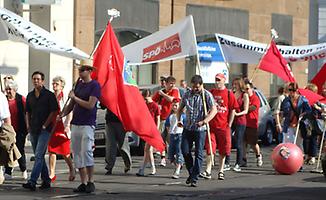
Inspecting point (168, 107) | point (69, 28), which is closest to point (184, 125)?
point (168, 107)

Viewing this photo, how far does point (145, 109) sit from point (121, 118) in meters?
0.42

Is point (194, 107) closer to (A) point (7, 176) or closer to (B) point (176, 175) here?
(B) point (176, 175)

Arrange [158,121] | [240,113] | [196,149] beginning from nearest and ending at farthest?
[196,149] → [158,121] → [240,113]

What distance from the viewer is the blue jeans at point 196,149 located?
1577 centimetres

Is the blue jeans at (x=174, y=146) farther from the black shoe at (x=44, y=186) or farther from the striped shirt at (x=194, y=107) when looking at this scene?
the black shoe at (x=44, y=186)

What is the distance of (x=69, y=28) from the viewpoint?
2953cm

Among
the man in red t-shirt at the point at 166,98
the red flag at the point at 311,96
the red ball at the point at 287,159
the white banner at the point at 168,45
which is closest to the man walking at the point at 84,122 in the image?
the white banner at the point at 168,45

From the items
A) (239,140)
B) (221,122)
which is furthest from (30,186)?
(239,140)

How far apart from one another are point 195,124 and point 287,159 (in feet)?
9.66

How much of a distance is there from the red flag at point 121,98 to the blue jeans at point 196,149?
1.58ft

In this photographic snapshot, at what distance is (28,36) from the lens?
55.3ft

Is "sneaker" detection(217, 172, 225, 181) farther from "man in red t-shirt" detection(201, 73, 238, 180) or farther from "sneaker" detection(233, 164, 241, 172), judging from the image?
"sneaker" detection(233, 164, 241, 172)

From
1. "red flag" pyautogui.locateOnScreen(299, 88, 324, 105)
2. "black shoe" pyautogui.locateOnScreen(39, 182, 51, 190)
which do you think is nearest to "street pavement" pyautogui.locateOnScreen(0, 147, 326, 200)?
"black shoe" pyautogui.locateOnScreen(39, 182, 51, 190)

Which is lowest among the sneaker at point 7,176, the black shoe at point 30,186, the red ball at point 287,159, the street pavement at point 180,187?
the street pavement at point 180,187
